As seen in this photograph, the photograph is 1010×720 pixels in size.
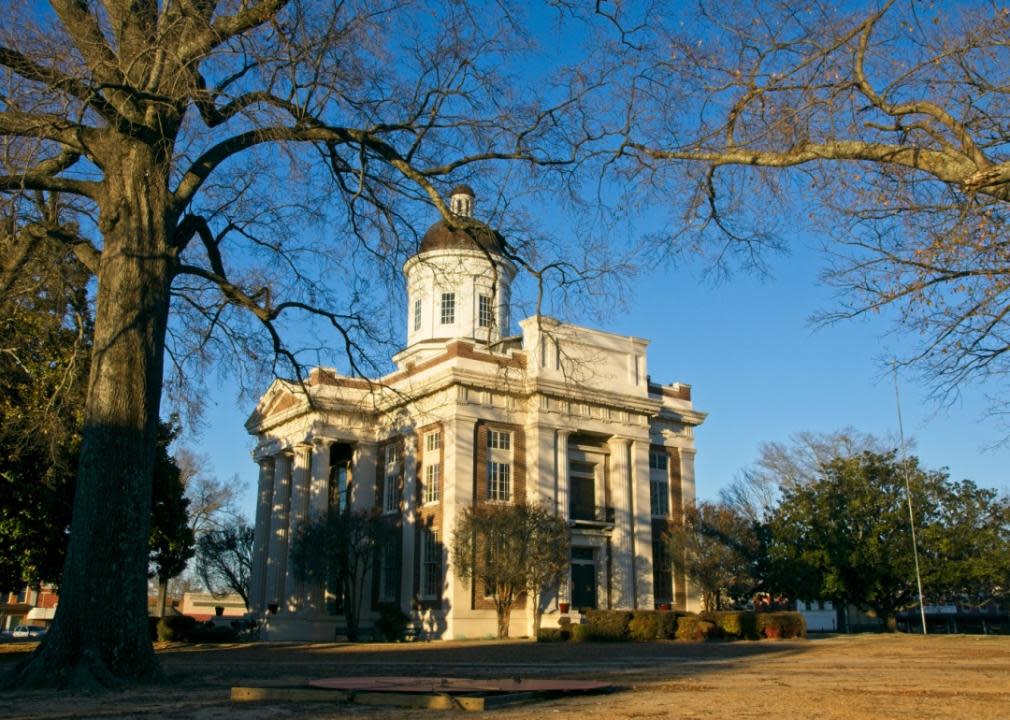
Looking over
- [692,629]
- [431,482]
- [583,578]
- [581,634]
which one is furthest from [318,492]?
[692,629]

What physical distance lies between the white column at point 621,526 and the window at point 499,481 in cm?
532

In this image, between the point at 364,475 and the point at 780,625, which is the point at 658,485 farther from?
the point at 364,475

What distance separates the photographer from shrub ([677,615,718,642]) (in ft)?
104

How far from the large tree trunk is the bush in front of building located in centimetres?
2570

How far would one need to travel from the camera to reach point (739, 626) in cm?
3288

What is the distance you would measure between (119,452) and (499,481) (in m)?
28.7

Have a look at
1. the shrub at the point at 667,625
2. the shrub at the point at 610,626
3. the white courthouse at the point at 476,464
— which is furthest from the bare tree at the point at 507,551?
the shrub at the point at 667,625

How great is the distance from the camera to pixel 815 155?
8297 mm

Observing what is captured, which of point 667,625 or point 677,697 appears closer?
point 677,697

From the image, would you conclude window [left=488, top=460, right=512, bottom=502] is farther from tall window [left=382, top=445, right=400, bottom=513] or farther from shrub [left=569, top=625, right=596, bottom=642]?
shrub [left=569, top=625, right=596, bottom=642]

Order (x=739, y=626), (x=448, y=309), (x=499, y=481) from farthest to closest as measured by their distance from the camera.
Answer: (x=448, y=309) < (x=499, y=481) < (x=739, y=626)

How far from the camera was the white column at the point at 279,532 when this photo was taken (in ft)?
144

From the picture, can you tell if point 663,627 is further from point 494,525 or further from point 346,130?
point 346,130

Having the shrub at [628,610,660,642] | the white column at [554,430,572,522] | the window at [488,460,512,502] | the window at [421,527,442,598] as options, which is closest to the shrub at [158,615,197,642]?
the window at [421,527,442,598]
